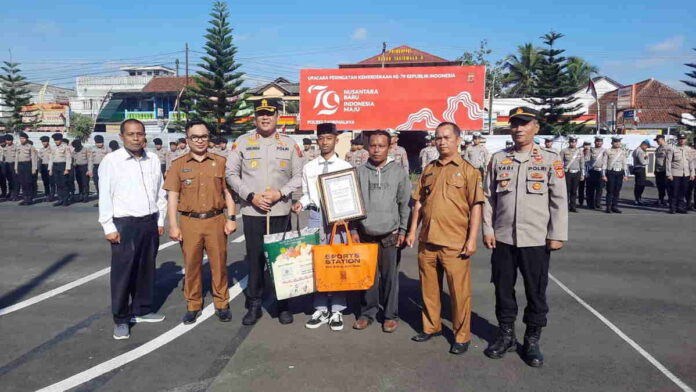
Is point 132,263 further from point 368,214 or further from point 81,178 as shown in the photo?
point 81,178

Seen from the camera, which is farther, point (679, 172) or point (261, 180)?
point (679, 172)

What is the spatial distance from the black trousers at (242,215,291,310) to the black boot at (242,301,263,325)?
1.4 inches

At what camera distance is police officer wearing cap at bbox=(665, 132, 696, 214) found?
1288 cm

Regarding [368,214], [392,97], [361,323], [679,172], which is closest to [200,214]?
[368,214]

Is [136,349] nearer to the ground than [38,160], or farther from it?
nearer to the ground

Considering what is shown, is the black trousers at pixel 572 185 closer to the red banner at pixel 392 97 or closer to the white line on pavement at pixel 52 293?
the red banner at pixel 392 97

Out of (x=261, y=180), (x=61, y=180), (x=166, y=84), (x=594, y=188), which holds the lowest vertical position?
(x=594, y=188)

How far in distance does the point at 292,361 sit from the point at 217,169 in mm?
1934

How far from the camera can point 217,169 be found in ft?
16.1

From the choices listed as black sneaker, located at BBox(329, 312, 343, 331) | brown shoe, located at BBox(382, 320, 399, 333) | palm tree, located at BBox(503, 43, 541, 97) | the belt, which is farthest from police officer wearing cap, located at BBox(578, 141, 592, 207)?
palm tree, located at BBox(503, 43, 541, 97)

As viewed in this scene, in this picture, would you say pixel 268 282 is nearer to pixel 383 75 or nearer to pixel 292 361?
pixel 292 361

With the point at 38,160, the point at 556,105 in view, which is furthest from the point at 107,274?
the point at 556,105

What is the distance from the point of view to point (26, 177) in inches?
571

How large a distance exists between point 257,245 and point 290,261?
55 cm
